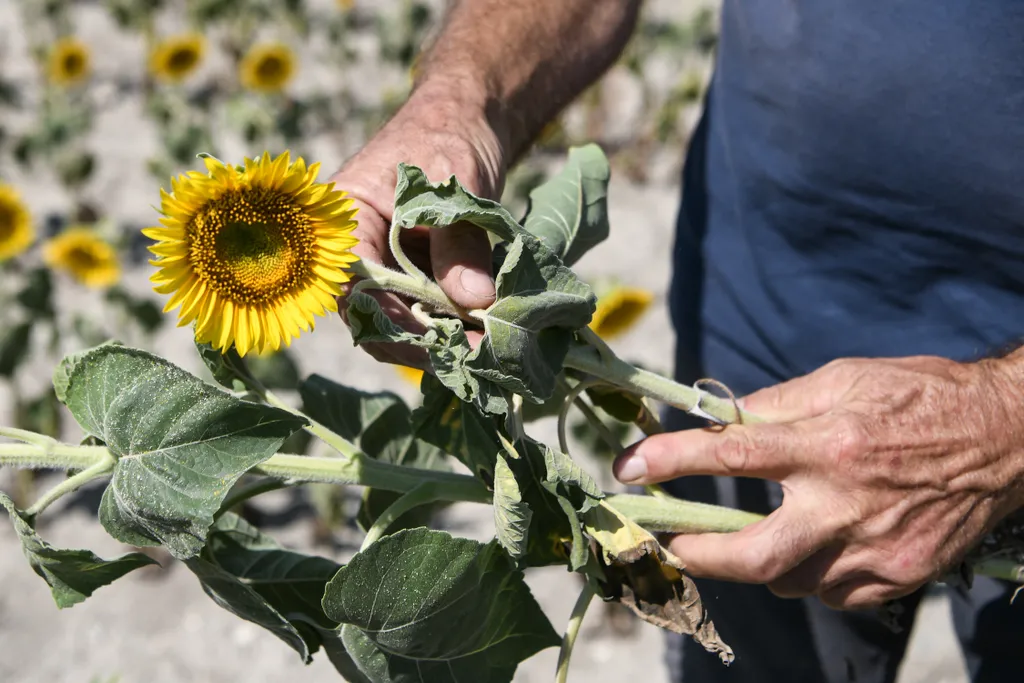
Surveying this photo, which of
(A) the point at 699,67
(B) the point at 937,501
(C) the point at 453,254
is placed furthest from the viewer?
(A) the point at 699,67

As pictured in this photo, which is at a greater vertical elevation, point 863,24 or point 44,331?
point 863,24

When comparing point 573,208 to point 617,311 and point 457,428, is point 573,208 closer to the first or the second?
point 457,428

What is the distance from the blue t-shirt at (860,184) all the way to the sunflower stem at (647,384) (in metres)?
0.48

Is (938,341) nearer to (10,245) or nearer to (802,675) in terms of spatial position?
(802,675)

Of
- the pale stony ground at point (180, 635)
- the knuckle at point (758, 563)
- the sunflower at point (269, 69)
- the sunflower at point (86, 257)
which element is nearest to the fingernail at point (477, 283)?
the knuckle at point (758, 563)

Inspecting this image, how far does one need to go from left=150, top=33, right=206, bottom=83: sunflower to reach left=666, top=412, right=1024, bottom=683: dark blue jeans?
3.61 metres

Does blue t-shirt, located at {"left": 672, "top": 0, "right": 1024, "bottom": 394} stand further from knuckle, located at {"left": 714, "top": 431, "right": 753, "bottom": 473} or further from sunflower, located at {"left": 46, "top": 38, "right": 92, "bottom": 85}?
sunflower, located at {"left": 46, "top": 38, "right": 92, "bottom": 85}

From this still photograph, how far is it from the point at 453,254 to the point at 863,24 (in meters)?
0.77

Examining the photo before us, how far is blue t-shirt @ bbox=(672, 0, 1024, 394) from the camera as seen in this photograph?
1.42m

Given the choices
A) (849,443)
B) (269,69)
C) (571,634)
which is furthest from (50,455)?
(269,69)

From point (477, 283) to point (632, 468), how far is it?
1.09 feet

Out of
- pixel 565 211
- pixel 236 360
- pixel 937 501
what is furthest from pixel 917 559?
pixel 236 360

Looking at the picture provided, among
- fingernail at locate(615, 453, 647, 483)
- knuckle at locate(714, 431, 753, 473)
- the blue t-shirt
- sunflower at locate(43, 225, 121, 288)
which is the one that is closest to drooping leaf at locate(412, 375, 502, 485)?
fingernail at locate(615, 453, 647, 483)

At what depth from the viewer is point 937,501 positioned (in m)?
1.28
